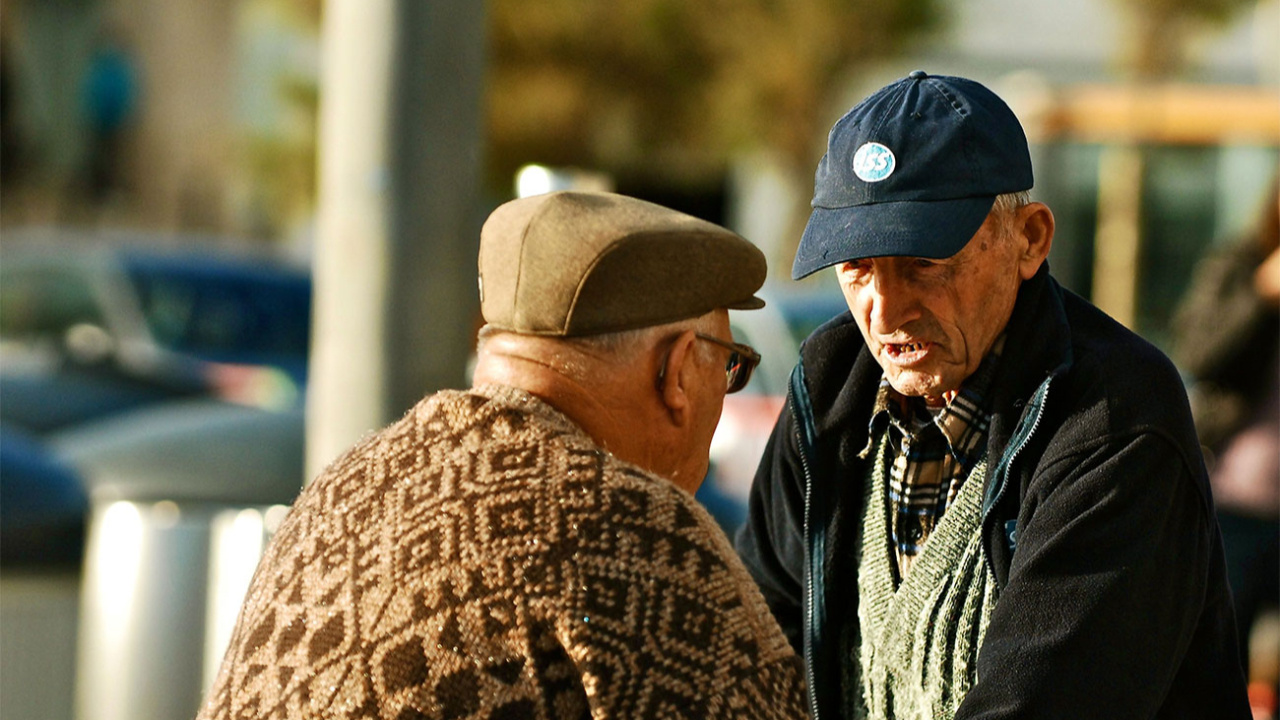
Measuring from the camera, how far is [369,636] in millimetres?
1830

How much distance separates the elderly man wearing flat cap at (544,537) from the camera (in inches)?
71.1

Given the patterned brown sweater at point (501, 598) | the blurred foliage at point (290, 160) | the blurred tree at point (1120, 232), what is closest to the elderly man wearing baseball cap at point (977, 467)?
the patterned brown sweater at point (501, 598)

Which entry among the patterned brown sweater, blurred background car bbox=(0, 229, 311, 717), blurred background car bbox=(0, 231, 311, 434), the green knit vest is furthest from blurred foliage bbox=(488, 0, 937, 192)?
the patterned brown sweater

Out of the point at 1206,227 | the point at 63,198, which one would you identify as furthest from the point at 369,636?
the point at 63,198

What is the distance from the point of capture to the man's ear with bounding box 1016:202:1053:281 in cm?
221

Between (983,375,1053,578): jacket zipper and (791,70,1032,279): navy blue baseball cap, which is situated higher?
(791,70,1032,279): navy blue baseball cap

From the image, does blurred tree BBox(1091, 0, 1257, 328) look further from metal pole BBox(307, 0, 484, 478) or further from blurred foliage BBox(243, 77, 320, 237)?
blurred foliage BBox(243, 77, 320, 237)

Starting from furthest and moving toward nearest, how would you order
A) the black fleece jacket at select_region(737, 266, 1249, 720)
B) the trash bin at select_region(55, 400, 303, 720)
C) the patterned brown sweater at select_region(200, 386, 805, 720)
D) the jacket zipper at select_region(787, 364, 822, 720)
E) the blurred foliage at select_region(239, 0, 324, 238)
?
1. the blurred foliage at select_region(239, 0, 324, 238)
2. the trash bin at select_region(55, 400, 303, 720)
3. the jacket zipper at select_region(787, 364, 822, 720)
4. the black fleece jacket at select_region(737, 266, 1249, 720)
5. the patterned brown sweater at select_region(200, 386, 805, 720)

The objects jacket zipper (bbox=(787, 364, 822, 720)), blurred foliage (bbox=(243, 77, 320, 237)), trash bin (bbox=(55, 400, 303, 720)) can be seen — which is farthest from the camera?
blurred foliage (bbox=(243, 77, 320, 237))

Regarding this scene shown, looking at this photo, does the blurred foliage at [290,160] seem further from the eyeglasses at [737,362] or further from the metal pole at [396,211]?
the eyeglasses at [737,362]

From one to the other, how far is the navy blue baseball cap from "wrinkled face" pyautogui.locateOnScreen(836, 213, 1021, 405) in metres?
0.06

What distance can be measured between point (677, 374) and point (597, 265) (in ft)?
0.61

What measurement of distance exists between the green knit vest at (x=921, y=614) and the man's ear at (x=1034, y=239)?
0.27 meters

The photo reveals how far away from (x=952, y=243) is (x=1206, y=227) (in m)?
12.5
